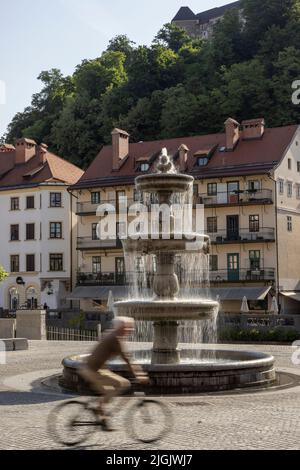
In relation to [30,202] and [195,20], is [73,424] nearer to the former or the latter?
[30,202]

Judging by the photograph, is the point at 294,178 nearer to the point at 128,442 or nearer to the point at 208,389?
the point at 208,389

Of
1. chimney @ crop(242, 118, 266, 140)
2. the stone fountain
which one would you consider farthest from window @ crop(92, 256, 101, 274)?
the stone fountain

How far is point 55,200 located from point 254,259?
1860 cm

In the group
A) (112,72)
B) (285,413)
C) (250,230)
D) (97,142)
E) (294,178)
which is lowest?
(285,413)

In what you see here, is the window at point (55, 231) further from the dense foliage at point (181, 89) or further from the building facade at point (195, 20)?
the building facade at point (195, 20)

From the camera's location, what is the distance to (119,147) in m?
61.0

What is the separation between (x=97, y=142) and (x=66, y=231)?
19828 mm

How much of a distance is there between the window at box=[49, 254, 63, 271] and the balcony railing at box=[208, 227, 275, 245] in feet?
45.8

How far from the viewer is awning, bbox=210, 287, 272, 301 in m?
50.4

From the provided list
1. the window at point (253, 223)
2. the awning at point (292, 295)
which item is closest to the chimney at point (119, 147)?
the window at point (253, 223)

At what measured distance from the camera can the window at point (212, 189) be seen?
55106 mm

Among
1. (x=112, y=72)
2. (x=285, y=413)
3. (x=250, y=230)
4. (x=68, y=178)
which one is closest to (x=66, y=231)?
(x=68, y=178)

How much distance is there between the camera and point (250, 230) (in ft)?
177

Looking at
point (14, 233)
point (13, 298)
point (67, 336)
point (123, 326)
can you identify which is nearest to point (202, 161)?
point (14, 233)
